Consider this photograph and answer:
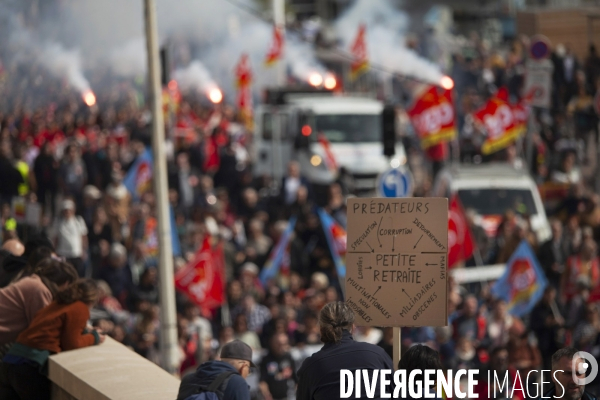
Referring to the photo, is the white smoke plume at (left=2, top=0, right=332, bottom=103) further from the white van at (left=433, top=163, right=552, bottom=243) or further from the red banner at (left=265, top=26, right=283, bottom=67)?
the white van at (left=433, top=163, right=552, bottom=243)

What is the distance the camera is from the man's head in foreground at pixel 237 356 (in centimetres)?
625

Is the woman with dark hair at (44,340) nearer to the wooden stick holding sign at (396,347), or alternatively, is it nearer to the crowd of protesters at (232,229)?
the crowd of protesters at (232,229)

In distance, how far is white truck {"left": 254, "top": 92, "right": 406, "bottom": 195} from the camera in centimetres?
2614

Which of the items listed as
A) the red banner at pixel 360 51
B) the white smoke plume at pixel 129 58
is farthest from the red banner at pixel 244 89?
the white smoke plume at pixel 129 58

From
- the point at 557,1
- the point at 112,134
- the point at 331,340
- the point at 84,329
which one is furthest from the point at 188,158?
the point at 557,1

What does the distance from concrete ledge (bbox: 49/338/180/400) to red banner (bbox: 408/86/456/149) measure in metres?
16.4

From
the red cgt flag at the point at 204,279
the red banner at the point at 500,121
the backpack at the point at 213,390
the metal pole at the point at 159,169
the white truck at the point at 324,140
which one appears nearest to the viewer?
the backpack at the point at 213,390

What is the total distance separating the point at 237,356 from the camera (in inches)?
246

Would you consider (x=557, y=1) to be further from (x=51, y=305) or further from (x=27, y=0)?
(x=51, y=305)

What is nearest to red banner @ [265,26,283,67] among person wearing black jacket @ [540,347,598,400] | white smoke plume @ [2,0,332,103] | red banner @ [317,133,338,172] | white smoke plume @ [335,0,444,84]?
white smoke plume @ [2,0,332,103]

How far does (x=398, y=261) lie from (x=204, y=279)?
26.9 ft

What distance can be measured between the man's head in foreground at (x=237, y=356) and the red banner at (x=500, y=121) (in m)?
18.4

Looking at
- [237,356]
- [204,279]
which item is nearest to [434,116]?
[204,279]

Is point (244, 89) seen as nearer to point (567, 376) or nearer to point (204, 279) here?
point (204, 279)
